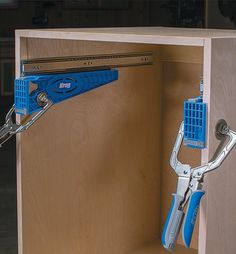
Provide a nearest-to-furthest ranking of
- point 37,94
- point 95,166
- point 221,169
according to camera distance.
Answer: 1. point 221,169
2. point 37,94
3. point 95,166

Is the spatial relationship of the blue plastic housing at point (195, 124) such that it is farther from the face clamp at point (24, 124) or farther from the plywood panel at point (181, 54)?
the plywood panel at point (181, 54)

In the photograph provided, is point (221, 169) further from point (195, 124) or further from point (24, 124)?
point (24, 124)

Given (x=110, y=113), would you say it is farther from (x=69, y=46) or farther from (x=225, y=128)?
(x=225, y=128)

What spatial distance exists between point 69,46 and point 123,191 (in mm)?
598

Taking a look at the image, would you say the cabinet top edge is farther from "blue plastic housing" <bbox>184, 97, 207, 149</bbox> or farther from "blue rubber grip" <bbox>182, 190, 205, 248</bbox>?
"blue rubber grip" <bbox>182, 190, 205, 248</bbox>

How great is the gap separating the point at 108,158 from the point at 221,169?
745mm

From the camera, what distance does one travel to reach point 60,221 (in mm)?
2057

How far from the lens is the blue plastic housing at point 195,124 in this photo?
1.41m

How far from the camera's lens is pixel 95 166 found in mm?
2146

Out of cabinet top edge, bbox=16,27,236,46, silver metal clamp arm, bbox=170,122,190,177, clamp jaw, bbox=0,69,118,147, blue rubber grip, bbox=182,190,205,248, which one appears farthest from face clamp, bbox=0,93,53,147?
blue rubber grip, bbox=182,190,205,248

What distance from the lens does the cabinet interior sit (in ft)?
6.36

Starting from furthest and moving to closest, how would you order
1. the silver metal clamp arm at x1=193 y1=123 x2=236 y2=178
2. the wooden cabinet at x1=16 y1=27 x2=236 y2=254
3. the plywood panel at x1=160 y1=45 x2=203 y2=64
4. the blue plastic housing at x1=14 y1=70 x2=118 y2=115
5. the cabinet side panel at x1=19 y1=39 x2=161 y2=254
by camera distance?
the plywood panel at x1=160 y1=45 x2=203 y2=64, the cabinet side panel at x1=19 y1=39 x2=161 y2=254, the blue plastic housing at x1=14 y1=70 x2=118 y2=115, the wooden cabinet at x1=16 y1=27 x2=236 y2=254, the silver metal clamp arm at x1=193 y1=123 x2=236 y2=178

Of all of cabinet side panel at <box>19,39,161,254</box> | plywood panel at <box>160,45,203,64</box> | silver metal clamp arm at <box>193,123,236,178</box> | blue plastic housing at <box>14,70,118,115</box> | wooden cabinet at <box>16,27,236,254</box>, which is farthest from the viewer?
plywood panel at <box>160,45,203,64</box>

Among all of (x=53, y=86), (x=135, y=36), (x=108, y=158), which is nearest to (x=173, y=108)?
(x=108, y=158)
